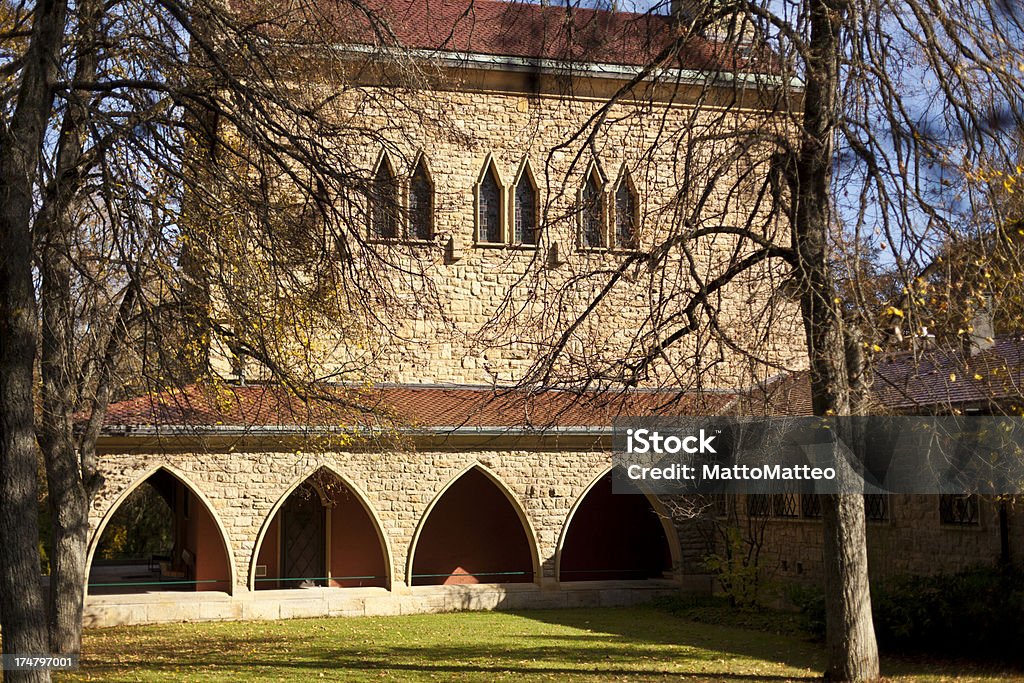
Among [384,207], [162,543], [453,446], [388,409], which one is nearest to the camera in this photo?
[384,207]

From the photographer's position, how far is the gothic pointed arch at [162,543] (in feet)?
54.8

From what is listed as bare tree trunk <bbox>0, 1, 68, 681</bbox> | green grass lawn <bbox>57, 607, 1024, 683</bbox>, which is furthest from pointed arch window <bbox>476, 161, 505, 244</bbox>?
bare tree trunk <bbox>0, 1, 68, 681</bbox>

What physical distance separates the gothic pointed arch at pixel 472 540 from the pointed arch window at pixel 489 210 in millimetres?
4615

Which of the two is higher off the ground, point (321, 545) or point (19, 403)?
point (19, 403)

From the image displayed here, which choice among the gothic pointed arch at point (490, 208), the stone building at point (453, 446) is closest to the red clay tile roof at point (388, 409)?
the stone building at point (453, 446)

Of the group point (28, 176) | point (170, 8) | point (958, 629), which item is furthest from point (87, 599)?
point (958, 629)

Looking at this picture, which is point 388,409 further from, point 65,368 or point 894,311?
point 894,311

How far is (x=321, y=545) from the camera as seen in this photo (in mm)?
19516

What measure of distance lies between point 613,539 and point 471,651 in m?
7.98

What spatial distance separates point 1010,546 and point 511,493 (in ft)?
26.0

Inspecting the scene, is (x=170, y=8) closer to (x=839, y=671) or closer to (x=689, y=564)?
(x=839, y=671)

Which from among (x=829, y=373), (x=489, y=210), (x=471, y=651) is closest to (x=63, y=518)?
(x=471, y=651)

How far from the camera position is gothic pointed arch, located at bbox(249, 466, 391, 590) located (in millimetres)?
19047

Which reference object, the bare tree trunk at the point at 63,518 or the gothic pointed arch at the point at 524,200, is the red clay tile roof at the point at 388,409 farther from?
the gothic pointed arch at the point at 524,200
